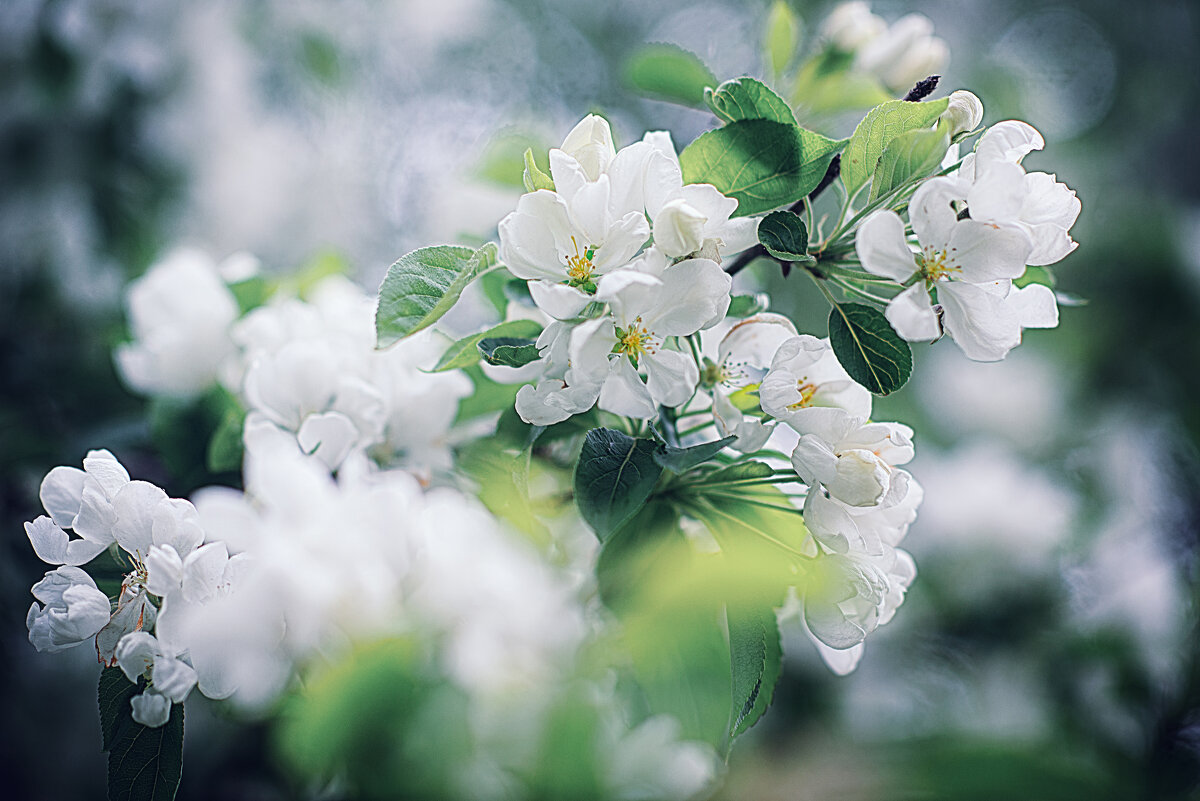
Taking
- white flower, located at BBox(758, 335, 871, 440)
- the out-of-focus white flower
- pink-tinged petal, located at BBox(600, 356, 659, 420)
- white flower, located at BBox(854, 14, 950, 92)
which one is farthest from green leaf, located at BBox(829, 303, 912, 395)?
the out-of-focus white flower

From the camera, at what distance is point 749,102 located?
0.47m

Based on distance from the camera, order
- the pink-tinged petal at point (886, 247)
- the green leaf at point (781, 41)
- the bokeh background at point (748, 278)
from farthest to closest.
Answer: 1. the bokeh background at point (748, 278)
2. the green leaf at point (781, 41)
3. the pink-tinged petal at point (886, 247)

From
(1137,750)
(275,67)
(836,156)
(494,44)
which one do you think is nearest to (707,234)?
(836,156)

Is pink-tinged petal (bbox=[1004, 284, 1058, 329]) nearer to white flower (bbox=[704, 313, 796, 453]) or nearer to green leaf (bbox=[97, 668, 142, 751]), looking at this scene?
white flower (bbox=[704, 313, 796, 453])

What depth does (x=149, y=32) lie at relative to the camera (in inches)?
49.3

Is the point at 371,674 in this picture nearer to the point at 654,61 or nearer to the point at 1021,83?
the point at 654,61

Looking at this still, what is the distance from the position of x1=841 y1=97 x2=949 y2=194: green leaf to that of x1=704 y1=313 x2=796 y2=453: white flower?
0.10 m

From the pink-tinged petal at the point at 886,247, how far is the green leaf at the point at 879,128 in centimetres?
5

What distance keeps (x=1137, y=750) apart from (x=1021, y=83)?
1.54 meters

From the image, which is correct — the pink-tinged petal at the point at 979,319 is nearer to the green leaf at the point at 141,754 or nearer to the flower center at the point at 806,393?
the flower center at the point at 806,393

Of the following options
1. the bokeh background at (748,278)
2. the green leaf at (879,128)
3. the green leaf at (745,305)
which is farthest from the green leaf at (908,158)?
the bokeh background at (748,278)

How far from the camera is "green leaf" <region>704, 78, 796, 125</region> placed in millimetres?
467

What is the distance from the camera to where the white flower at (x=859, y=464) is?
1.42ft

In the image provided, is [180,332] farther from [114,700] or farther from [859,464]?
[859,464]
